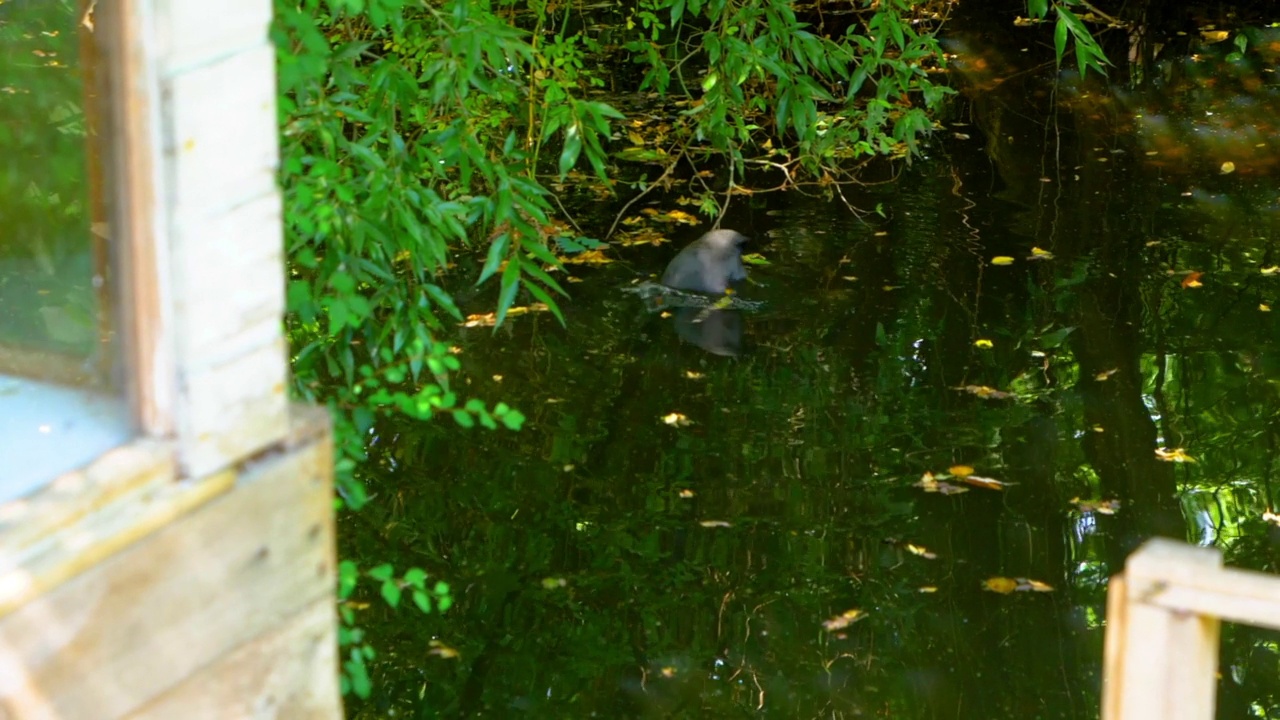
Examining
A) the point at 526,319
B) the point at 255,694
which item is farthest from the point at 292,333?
the point at 255,694

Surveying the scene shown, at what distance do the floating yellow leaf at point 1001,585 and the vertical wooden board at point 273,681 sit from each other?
97.6 inches

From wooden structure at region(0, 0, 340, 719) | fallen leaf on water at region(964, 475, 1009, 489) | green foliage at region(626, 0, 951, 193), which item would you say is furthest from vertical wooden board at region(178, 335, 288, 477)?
green foliage at region(626, 0, 951, 193)

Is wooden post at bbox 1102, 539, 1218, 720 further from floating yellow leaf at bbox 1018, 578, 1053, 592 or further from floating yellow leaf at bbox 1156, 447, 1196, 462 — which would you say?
floating yellow leaf at bbox 1156, 447, 1196, 462

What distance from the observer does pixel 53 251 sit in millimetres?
2367

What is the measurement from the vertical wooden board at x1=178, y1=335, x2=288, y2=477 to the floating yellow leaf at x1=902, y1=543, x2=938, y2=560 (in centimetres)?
280

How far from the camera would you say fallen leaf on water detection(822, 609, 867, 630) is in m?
4.38

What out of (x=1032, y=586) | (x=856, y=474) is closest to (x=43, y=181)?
(x=1032, y=586)

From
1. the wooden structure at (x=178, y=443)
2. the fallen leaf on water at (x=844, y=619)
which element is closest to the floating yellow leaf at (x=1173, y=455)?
the fallen leaf on water at (x=844, y=619)

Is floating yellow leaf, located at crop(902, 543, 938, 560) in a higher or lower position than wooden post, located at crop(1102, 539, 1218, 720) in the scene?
lower

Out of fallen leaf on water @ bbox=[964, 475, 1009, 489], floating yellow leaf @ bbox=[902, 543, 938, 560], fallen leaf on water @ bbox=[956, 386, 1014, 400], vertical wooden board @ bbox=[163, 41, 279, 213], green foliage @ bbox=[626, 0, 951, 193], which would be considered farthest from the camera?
green foliage @ bbox=[626, 0, 951, 193]

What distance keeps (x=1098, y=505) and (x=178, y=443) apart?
363cm

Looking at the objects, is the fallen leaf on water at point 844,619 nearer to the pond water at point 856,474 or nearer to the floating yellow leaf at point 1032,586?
the pond water at point 856,474

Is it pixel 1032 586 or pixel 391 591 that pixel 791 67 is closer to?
pixel 1032 586

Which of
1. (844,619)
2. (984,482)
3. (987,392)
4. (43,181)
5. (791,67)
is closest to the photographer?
(43,181)
